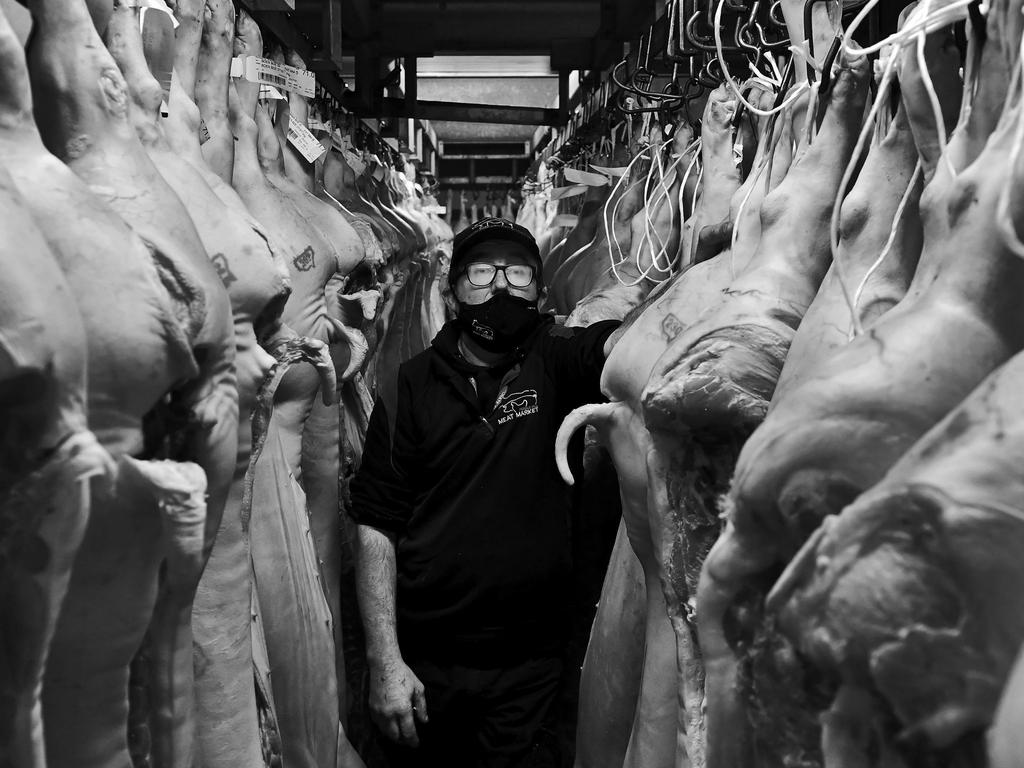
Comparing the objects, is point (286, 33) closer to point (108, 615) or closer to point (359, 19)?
point (359, 19)

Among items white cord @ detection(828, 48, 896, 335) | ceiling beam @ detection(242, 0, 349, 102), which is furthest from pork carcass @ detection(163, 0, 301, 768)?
ceiling beam @ detection(242, 0, 349, 102)

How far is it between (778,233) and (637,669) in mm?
844

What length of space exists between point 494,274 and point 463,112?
6.61 ft

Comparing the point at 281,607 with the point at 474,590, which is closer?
the point at 281,607

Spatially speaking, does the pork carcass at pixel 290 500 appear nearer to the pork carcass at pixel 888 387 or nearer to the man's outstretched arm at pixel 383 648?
the man's outstretched arm at pixel 383 648

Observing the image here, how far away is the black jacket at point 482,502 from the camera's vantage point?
8.04 feet

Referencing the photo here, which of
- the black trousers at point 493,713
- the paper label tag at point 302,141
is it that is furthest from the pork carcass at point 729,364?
the paper label tag at point 302,141

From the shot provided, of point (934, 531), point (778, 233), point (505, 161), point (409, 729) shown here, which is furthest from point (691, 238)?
point (505, 161)

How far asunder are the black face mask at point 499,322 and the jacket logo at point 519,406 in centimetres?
14

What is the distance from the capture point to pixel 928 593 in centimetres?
74

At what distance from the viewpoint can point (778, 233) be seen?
4.45 ft

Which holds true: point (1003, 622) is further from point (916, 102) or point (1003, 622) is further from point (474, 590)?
point (474, 590)

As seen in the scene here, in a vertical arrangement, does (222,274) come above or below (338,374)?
above

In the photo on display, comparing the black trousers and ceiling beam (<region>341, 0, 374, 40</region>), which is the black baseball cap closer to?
the black trousers
